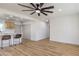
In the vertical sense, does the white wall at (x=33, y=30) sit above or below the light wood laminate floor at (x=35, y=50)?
above

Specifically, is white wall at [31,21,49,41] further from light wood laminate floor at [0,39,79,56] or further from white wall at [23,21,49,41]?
light wood laminate floor at [0,39,79,56]

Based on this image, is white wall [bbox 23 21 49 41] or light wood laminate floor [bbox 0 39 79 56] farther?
white wall [bbox 23 21 49 41]

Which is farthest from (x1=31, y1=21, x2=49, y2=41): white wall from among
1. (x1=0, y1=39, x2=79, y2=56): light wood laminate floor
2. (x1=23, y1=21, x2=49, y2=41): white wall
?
(x1=0, y1=39, x2=79, y2=56): light wood laminate floor

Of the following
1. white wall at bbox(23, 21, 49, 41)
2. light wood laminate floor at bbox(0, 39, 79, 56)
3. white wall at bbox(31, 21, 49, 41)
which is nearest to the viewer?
light wood laminate floor at bbox(0, 39, 79, 56)

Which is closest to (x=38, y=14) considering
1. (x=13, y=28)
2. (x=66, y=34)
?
(x=13, y=28)

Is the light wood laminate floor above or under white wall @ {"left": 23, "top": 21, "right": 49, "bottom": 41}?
under

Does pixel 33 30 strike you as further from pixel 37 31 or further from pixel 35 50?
pixel 35 50

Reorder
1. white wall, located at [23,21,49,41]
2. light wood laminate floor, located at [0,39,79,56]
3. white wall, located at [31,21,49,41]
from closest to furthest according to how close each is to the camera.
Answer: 1. light wood laminate floor, located at [0,39,79,56]
2. white wall, located at [23,21,49,41]
3. white wall, located at [31,21,49,41]

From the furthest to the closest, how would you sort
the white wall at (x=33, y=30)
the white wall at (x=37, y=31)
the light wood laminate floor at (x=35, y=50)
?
the white wall at (x=37, y=31) → the white wall at (x=33, y=30) → the light wood laminate floor at (x=35, y=50)

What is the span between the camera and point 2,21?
Result: 1.77 m

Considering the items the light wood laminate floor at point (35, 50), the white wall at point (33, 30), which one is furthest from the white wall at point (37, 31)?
the light wood laminate floor at point (35, 50)

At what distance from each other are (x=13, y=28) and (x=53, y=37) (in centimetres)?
320

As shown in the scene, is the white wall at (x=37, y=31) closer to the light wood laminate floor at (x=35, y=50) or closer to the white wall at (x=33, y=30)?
the white wall at (x=33, y=30)

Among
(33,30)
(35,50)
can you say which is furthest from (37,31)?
(35,50)
